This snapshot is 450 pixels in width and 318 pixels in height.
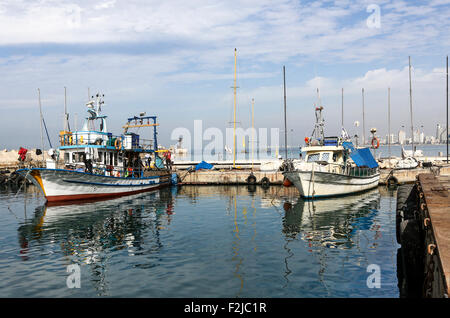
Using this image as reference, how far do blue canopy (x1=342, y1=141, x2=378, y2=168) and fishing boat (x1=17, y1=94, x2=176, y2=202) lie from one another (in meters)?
21.2

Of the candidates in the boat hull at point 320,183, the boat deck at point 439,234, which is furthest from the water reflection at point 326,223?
the boat deck at point 439,234

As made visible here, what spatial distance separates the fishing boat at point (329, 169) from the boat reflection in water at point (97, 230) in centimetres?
1104

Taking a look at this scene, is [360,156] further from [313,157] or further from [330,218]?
[330,218]

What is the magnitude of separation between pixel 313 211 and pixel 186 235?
10650mm

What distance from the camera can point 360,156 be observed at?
110 ft

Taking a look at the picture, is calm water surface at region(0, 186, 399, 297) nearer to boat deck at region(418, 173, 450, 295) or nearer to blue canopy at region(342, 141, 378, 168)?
boat deck at region(418, 173, 450, 295)

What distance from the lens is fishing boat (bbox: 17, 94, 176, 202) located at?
94.6 feet

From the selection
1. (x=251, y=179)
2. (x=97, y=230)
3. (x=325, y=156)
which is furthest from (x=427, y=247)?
(x=251, y=179)

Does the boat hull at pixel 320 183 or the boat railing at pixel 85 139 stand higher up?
the boat railing at pixel 85 139

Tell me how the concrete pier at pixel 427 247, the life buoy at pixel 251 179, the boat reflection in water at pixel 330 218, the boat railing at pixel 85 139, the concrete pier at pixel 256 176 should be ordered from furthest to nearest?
1. the life buoy at pixel 251 179
2. the concrete pier at pixel 256 176
3. the boat railing at pixel 85 139
4. the boat reflection in water at pixel 330 218
5. the concrete pier at pixel 427 247

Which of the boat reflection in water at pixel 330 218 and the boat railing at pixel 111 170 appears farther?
the boat railing at pixel 111 170

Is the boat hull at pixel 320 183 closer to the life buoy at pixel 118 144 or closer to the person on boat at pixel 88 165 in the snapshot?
the person on boat at pixel 88 165

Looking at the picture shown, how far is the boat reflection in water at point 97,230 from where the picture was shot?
1442 cm
